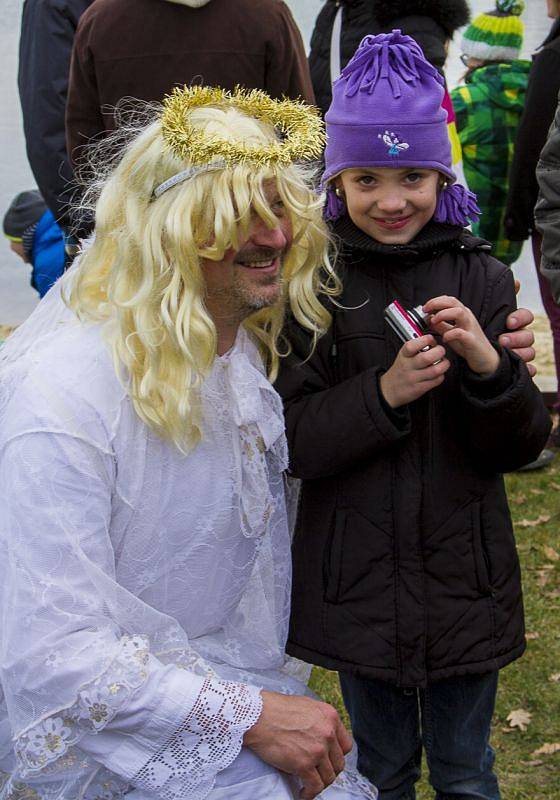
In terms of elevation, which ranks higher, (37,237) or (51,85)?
(51,85)

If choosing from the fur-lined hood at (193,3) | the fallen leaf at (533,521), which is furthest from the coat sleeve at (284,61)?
the fallen leaf at (533,521)

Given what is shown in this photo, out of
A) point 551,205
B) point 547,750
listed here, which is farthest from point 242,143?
point 547,750

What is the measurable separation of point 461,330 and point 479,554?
1.59ft

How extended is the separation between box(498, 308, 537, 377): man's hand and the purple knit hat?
0.73 feet

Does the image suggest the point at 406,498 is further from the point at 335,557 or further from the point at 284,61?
the point at 284,61

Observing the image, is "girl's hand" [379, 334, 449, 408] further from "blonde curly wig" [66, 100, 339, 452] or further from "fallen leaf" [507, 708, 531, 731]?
"fallen leaf" [507, 708, 531, 731]

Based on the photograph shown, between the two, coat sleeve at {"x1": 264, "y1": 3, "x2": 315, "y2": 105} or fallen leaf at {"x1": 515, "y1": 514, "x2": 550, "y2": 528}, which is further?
fallen leaf at {"x1": 515, "y1": 514, "x2": 550, "y2": 528}

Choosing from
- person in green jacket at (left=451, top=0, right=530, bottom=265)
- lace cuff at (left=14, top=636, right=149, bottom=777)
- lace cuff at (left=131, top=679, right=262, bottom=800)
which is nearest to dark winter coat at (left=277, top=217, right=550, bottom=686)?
lace cuff at (left=131, top=679, right=262, bottom=800)

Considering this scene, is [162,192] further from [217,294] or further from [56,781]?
[56,781]

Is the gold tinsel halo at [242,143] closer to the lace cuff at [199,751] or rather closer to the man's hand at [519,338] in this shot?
the man's hand at [519,338]

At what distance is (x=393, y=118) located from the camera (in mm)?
2166

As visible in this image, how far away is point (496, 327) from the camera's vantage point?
2209mm

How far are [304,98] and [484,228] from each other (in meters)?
1.65

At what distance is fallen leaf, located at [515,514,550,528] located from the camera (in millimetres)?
4496
